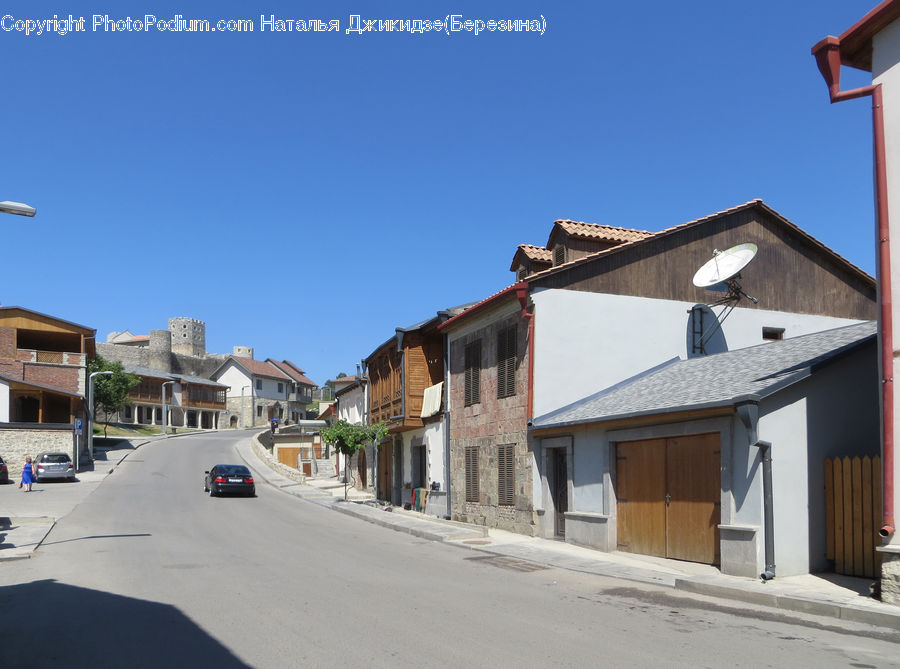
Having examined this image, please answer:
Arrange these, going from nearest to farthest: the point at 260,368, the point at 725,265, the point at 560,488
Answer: the point at 725,265 → the point at 560,488 → the point at 260,368

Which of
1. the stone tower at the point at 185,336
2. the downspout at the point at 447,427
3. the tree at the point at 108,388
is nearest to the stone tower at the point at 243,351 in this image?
the stone tower at the point at 185,336

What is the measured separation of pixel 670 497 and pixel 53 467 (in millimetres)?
31705

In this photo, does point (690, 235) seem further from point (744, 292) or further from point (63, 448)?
point (63, 448)

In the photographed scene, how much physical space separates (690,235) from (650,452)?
8111 millimetres

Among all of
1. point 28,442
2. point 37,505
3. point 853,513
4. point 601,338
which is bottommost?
point 37,505

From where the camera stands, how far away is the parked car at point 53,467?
3662 cm

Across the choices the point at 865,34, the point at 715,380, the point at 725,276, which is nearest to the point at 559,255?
the point at 725,276

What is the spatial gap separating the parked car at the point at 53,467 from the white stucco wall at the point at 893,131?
3613 centimetres

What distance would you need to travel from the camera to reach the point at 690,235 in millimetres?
21469

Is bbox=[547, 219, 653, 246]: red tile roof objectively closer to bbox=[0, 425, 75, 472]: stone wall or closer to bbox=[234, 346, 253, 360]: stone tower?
bbox=[0, 425, 75, 472]: stone wall

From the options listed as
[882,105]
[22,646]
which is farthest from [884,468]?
[22,646]

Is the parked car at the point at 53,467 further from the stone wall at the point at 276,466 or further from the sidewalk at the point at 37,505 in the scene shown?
the stone wall at the point at 276,466

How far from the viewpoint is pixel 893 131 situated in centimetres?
1059

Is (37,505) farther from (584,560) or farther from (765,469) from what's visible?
(765,469)
